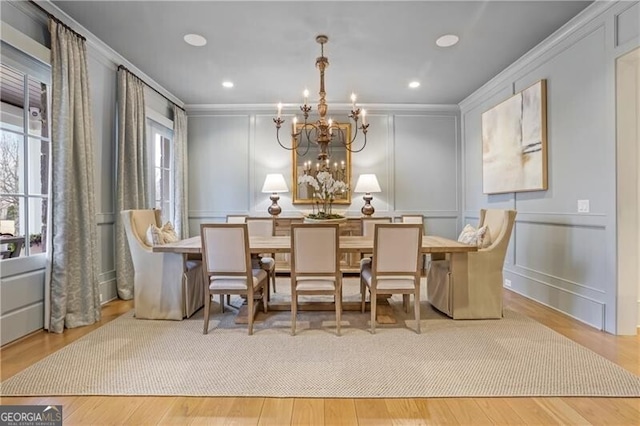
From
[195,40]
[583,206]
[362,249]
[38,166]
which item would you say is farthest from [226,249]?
[583,206]

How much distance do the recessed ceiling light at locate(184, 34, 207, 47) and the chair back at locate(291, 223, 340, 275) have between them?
222 centimetres

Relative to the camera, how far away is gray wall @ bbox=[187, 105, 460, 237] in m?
5.60

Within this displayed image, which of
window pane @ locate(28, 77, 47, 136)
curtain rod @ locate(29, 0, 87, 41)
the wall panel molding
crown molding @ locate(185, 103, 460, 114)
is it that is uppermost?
crown molding @ locate(185, 103, 460, 114)

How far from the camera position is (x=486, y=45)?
352 cm

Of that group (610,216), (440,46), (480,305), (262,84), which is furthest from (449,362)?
(262,84)

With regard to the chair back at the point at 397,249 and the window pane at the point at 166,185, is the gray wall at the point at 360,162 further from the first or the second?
the chair back at the point at 397,249

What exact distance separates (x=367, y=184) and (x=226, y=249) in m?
3.05

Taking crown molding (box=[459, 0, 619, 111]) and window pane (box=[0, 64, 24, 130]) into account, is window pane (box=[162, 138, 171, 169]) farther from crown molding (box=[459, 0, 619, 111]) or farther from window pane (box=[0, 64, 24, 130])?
crown molding (box=[459, 0, 619, 111])

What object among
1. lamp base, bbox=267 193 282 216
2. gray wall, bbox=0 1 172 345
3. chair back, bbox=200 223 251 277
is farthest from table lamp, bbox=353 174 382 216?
gray wall, bbox=0 1 172 345

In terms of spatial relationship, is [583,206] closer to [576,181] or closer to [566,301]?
[576,181]

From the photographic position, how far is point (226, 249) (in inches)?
106

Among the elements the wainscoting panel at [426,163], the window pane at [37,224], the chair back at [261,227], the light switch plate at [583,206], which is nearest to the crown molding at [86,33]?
the window pane at [37,224]

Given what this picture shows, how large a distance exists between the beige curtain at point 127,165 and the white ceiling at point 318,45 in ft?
1.37

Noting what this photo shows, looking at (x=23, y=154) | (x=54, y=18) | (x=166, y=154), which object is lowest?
(x=23, y=154)
